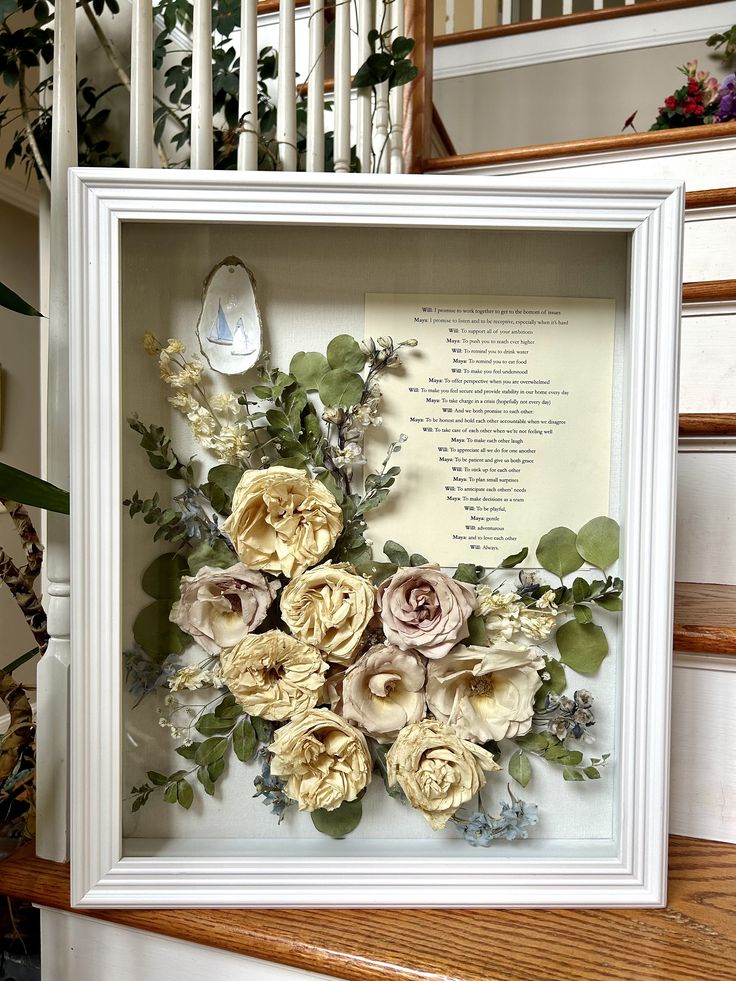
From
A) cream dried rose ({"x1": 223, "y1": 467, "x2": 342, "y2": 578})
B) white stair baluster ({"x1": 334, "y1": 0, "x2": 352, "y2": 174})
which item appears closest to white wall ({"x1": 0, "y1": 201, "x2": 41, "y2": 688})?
white stair baluster ({"x1": 334, "y1": 0, "x2": 352, "y2": 174})

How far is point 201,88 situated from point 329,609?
0.58m

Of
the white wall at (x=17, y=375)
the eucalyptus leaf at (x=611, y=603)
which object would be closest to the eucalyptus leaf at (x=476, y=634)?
the eucalyptus leaf at (x=611, y=603)

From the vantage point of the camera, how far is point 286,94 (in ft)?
2.70

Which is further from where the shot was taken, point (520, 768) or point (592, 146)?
point (592, 146)

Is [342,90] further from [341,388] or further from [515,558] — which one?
[515,558]

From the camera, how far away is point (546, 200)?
56 cm

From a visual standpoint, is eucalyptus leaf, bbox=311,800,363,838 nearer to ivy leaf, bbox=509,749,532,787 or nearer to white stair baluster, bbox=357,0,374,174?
ivy leaf, bbox=509,749,532,787

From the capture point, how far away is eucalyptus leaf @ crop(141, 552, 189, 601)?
604 millimetres

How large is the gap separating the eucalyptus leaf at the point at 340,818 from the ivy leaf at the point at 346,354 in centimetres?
41

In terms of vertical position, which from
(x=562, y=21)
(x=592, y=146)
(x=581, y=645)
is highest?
(x=562, y=21)

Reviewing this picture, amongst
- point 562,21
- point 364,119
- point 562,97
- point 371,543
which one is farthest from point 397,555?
point 562,21

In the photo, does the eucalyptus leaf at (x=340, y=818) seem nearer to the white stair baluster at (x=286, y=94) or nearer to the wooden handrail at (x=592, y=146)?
the white stair baluster at (x=286, y=94)

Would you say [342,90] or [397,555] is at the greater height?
[342,90]

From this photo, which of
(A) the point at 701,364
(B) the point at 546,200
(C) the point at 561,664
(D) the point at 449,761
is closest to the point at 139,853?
(D) the point at 449,761
